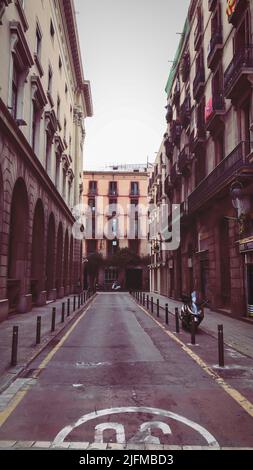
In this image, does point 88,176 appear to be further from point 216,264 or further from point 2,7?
point 2,7

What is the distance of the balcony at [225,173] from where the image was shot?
16191mm

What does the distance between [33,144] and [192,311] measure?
49.9 feet

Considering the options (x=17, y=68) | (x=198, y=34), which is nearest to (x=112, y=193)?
(x=198, y=34)

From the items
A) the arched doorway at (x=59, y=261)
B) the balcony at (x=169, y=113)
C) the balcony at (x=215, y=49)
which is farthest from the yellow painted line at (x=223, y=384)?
the balcony at (x=169, y=113)

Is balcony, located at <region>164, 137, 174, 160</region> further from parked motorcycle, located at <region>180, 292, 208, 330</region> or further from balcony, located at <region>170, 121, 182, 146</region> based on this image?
parked motorcycle, located at <region>180, 292, 208, 330</region>

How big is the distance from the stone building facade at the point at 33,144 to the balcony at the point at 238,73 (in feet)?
32.1

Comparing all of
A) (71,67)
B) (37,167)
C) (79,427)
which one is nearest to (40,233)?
(37,167)

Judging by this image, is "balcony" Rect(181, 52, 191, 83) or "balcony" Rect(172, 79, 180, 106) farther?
"balcony" Rect(172, 79, 180, 106)

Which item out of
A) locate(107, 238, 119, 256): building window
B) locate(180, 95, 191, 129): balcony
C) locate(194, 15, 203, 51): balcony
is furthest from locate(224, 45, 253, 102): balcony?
locate(107, 238, 119, 256): building window

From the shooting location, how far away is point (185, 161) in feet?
94.2

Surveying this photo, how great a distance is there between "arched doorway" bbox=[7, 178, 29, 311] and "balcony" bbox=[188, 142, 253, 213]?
32.9 feet

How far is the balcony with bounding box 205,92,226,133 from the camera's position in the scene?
20031mm

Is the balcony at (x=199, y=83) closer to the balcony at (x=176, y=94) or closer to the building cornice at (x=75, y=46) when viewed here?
the balcony at (x=176, y=94)

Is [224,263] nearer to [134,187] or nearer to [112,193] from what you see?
[112,193]
